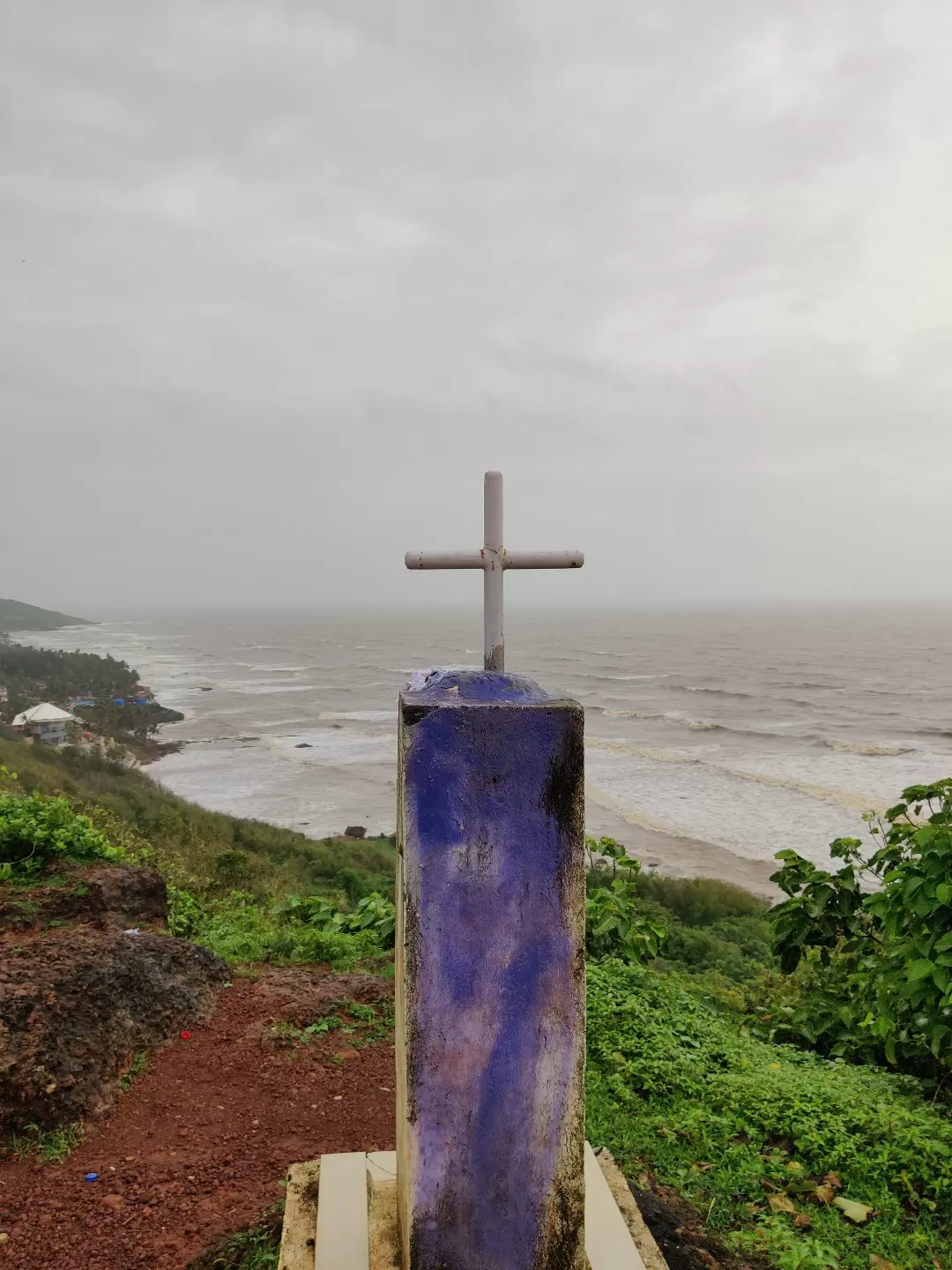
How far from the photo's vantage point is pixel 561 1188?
82.7 inches

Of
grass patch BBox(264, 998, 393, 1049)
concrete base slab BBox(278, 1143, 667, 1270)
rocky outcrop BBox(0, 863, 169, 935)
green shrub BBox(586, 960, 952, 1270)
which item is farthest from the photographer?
rocky outcrop BBox(0, 863, 169, 935)

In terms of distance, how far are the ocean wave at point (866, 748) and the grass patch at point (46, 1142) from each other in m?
29.7

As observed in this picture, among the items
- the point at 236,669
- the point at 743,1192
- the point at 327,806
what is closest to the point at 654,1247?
the point at 743,1192

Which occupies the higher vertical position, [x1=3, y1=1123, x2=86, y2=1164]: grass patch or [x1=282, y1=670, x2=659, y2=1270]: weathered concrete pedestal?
[x1=282, y1=670, x2=659, y2=1270]: weathered concrete pedestal

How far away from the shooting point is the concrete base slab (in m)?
2.36

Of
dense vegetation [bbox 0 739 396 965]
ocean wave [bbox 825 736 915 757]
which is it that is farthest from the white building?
ocean wave [bbox 825 736 915 757]

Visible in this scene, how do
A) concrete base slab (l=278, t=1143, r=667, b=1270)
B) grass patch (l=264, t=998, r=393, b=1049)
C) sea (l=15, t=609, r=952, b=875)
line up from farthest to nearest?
sea (l=15, t=609, r=952, b=875)
grass patch (l=264, t=998, r=393, b=1049)
concrete base slab (l=278, t=1143, r=667, b=1270)

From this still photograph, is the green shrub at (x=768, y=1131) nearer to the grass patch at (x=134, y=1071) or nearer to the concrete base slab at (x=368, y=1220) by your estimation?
the concrete base slab at (x=368, y=1220)

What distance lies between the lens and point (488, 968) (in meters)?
2.02

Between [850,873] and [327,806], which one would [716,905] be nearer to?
[850,873]

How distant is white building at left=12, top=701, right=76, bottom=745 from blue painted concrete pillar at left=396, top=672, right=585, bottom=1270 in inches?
1029

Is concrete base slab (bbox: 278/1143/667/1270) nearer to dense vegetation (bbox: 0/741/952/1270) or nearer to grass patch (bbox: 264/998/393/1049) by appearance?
dense vegetation (bbox: 0/741/952/1270)

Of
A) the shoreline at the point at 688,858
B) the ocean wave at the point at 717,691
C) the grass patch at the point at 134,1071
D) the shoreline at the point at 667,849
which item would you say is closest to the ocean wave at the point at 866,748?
the shoreline at the point at 667,849

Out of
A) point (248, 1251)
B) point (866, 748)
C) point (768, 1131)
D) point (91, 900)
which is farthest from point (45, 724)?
point (866, 748)
